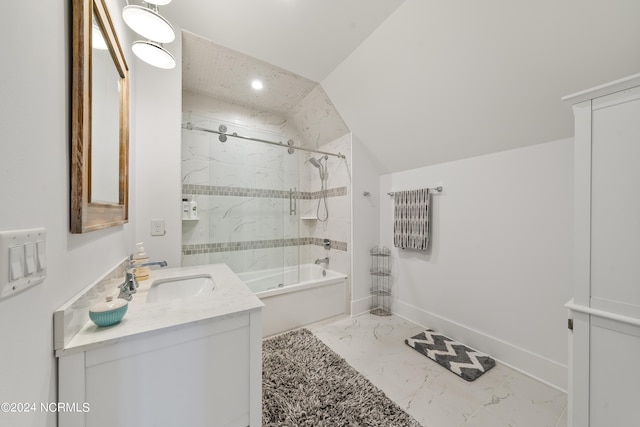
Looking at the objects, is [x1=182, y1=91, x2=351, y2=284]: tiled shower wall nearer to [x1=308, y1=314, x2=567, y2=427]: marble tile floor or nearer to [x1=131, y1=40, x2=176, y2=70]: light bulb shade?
[x1=308, y1=314, x2=567, y2=427]: marble tile floor

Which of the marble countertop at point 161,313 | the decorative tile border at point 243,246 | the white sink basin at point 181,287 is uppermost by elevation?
the decorative tile border at point 243,246

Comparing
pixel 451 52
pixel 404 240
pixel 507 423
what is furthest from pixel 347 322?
pixel 451 52

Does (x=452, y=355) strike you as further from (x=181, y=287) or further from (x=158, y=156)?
(x=158, y=156)

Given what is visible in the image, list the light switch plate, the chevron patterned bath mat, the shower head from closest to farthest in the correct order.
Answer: the light switch plate
the chevron patterned bath mat
the shower head

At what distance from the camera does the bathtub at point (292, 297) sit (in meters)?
2.29

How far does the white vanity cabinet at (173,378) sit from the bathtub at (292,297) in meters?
1.22

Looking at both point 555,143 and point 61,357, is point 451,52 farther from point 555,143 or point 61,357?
point 61,357

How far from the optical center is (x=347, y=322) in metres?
2.58

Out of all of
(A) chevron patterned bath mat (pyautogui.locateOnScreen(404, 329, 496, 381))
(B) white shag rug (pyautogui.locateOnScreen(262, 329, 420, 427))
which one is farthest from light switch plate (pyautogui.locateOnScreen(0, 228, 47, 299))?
(A) chevron patterned bath mat (pyautogui.locateOnScreen(404, 329, 496, 381))

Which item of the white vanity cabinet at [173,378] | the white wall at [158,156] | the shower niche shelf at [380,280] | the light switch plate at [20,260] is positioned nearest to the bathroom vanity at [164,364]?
the white vanity cabinet at [173,378]

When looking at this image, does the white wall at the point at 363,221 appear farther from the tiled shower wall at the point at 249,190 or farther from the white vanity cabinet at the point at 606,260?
the white vanity cabinet at the point at 606,260

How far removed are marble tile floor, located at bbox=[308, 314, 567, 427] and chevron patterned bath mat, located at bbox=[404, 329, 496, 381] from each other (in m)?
0.04

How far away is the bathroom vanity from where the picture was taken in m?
0.73

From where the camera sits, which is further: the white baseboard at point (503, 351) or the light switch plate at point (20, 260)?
the white baseboard at point (503, 351)
